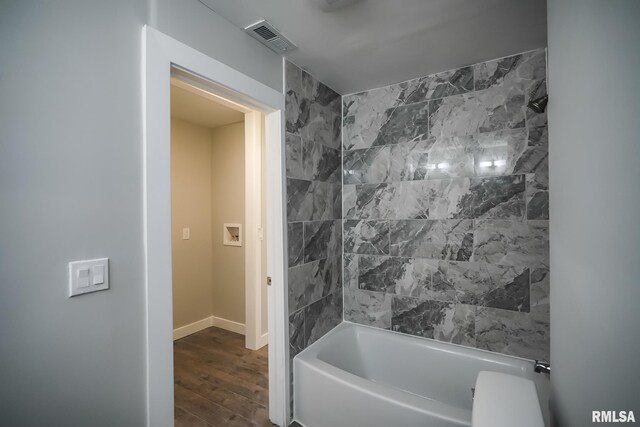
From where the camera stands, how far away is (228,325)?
141 inches

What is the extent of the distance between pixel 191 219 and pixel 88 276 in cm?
263

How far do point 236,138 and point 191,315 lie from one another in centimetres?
238

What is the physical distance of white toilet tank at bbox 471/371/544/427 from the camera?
0.78 m

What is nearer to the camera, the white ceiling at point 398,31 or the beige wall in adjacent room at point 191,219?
the white ceiling at point 398,31

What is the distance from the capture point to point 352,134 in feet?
8.35

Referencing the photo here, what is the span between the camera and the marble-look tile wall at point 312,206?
1.97m

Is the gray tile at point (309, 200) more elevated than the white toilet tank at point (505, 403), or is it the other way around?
the gray tile at point (309, 200)

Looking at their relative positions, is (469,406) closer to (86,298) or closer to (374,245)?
(374,245)

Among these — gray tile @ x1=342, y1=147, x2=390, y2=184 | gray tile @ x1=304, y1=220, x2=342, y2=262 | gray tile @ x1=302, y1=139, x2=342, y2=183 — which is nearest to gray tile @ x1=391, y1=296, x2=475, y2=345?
gray tile @ x1=304, y1=220, x2=342, y2=262

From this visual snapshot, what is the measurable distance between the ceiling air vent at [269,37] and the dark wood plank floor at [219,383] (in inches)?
102

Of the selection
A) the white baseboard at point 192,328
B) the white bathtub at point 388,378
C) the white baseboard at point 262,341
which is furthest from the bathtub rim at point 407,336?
the white baseboard at point 192,328

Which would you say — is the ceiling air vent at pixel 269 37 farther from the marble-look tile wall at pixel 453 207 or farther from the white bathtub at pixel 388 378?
the white bathtub at pixel 388 378

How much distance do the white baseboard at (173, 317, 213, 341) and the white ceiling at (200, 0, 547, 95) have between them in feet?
10.8

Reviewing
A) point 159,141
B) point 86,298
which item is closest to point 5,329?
point 86,298
